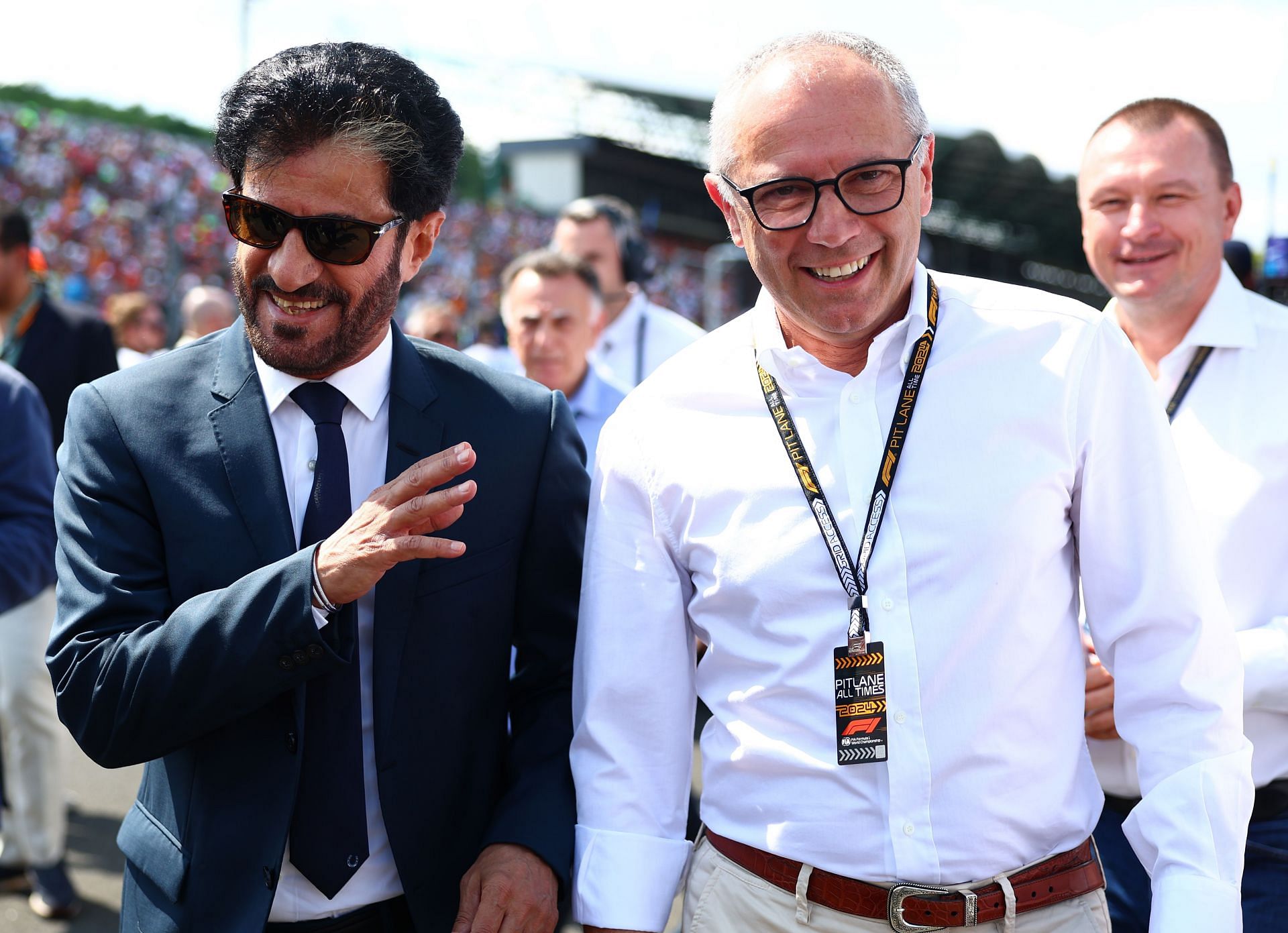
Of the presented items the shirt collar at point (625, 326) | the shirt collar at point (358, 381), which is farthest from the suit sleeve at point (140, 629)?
the shirt collar at point (625, 326)

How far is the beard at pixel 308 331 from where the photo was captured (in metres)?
1.97

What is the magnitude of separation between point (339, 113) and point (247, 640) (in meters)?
0.91

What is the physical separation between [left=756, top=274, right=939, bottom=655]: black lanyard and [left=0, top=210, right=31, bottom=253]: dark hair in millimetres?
4424

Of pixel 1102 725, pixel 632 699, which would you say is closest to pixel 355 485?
pixel 632 699

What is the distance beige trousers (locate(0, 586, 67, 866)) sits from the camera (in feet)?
14.2

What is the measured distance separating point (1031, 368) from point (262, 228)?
4.41 feet

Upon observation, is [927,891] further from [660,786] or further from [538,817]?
[538,817]

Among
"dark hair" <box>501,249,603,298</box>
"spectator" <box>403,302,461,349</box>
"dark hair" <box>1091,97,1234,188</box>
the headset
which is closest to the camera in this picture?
"dark hair" <box>1091,97,1234,188</box>

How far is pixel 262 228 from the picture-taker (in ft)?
6.40

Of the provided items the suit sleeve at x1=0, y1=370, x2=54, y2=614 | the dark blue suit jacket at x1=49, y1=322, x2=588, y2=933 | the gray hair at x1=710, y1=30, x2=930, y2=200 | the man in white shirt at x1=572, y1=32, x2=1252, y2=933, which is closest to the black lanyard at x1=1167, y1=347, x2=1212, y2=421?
the man in white shirt at x1=572, y1=32, x2=1252, y2=933

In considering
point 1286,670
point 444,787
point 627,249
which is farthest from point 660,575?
point 627,249

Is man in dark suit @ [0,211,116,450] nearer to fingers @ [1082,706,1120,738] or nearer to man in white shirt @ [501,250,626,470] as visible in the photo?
man in white shirt @ [501,250,626,470]

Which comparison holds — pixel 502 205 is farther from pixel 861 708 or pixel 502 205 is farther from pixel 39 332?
pixel 861 708

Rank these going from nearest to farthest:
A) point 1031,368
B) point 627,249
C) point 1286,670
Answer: point 1031,368, point 1286,670, point 627,249
